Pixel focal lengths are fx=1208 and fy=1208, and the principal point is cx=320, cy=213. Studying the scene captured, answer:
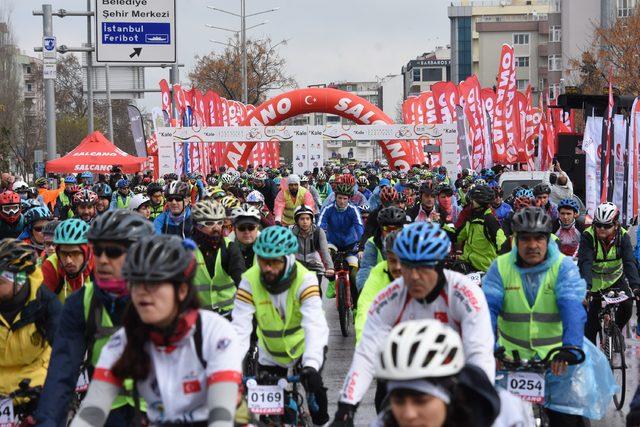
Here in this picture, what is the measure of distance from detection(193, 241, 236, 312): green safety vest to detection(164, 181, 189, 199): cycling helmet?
3856mm

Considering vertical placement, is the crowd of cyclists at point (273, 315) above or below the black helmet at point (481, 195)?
below

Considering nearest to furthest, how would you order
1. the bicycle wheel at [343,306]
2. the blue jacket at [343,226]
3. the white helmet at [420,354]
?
the white helmet at [420,354], the bicycle wheel at [343,306], the blue jacket at [343,226]

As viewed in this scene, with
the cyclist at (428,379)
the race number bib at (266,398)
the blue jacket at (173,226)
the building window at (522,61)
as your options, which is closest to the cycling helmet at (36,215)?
the blue jacket at (173,226)

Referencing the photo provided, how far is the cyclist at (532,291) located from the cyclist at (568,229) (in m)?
5.95

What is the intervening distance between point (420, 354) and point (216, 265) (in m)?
5.54

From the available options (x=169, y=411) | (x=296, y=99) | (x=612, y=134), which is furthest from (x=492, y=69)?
(x=169, y=411)

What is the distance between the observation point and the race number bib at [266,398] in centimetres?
729

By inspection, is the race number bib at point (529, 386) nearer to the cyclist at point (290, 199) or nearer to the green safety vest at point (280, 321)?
the green safety vest at point (280, 321)

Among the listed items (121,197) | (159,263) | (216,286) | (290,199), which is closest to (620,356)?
(216,286)

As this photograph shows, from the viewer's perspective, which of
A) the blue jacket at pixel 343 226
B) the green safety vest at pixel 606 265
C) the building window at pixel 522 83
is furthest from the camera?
the building window at pixel 522 83

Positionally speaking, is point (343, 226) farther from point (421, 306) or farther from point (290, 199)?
point (421, 306)

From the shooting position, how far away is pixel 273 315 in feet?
25.6

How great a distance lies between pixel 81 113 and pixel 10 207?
83.0 m

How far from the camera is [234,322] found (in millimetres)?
7668
